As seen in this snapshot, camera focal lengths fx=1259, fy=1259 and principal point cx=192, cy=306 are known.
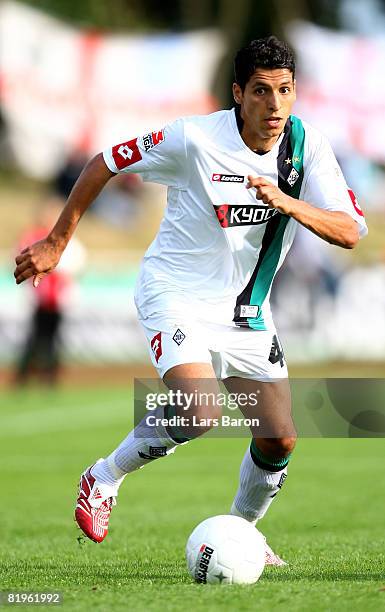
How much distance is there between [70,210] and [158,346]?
0.86m

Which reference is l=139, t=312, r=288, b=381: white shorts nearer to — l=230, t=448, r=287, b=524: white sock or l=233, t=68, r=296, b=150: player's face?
l=230, t=448, r=287, b=524: white sock

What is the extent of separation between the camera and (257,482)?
689 cm

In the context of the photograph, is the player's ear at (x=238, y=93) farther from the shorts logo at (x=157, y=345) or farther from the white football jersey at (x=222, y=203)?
the shorts logo at (x=157, y=345)

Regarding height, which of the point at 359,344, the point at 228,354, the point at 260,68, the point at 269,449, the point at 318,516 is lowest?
the point at 359,344

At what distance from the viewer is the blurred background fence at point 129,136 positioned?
22453mm

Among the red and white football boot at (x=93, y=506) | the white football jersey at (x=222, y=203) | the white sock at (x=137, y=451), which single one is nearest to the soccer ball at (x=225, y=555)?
the white sock at (x=137, y=451)

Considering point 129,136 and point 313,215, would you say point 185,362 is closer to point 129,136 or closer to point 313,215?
point 313,215

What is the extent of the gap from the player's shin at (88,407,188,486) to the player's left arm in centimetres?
130

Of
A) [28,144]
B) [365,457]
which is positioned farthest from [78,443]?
[28,144]

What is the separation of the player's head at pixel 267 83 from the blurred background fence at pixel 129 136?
1354 centimetres

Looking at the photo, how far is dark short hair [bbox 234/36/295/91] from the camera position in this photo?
247 inches

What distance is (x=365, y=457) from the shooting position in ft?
44.0

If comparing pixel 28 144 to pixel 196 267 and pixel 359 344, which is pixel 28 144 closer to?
pixel 359 344

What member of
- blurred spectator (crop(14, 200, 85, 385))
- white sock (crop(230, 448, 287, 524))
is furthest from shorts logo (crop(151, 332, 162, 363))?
blurred spectator (crop(14, 200, 85, 385))
